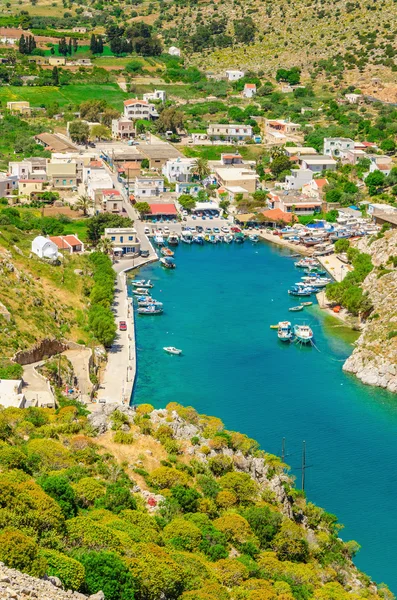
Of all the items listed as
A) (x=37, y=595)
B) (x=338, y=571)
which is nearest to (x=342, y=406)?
(x=338, y=571)

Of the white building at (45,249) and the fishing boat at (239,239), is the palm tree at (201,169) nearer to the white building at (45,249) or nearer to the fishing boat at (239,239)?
the fishing boat at (239,239)

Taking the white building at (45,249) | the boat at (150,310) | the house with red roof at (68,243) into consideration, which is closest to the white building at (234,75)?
the house with red roof at (68,243)

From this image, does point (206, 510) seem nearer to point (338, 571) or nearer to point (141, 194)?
point (338, 571)

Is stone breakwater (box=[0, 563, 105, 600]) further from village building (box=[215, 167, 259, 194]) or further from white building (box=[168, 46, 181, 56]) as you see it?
white building (box=[168, 46, 181, 56])

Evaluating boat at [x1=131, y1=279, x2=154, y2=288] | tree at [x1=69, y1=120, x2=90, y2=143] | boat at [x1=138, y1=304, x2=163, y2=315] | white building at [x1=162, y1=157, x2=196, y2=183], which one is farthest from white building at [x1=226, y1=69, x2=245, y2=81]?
boat at [x1=138, y1=304, x2=163, y2=315]

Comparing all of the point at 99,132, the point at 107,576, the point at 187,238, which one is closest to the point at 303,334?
the point at 187,238
